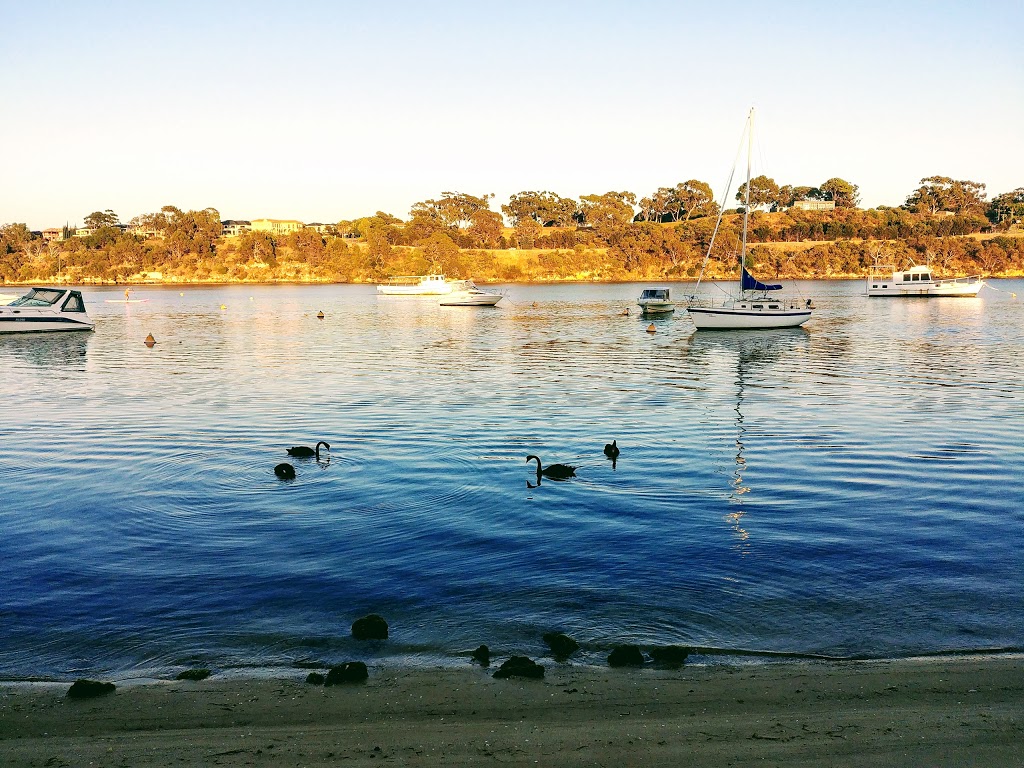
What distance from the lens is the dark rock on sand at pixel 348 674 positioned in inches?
330

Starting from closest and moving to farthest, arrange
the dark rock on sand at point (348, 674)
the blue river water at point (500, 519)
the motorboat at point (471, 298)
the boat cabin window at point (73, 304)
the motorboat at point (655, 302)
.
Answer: the dark rock on sand at point (348, 674), the blue river water at point (500, 519), the boat cabin window at point (73, 304), the motorboat at point (655, 302), the motorboat at point (471, 298)

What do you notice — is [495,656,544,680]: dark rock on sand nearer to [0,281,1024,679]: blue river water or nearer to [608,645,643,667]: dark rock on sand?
[608,645,643,667]: dark rock on sand

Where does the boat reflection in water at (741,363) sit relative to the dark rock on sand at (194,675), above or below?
above

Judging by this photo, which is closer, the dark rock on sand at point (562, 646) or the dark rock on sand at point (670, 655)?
the dark rock on sand at point (670, 655)

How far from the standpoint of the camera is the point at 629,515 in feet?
48.4

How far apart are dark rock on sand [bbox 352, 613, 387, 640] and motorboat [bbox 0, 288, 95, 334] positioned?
61491mm

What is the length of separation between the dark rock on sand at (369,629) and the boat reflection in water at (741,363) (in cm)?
566

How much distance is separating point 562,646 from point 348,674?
224cm

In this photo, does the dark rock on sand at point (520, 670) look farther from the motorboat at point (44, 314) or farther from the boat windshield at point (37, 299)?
the boat windshield at point (37, 299)

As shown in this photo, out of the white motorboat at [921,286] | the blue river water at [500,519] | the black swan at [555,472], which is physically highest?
the white motorboat at [921,286]

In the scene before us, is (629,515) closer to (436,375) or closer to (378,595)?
(378,595)

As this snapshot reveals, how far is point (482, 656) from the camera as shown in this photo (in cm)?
892

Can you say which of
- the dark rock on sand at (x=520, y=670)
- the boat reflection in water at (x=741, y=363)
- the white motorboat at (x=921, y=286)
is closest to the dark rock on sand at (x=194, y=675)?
the dark rock on sand at (x=520, y=670)

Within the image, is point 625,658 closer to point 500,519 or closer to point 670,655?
point 670,655
